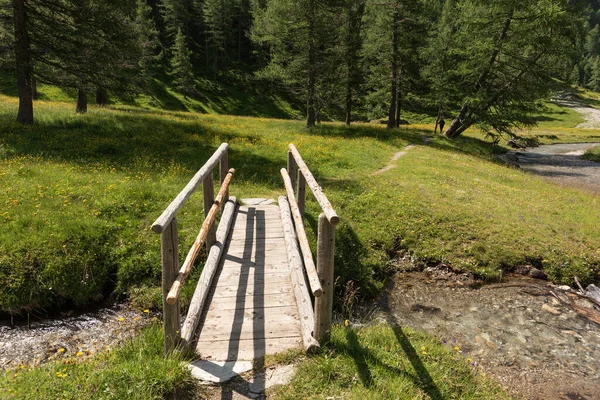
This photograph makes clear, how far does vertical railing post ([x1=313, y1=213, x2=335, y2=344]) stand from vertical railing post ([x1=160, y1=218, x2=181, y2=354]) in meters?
1.83

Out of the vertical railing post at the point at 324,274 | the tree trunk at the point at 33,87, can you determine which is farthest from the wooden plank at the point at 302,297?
the tree trunk at the point at 33,87

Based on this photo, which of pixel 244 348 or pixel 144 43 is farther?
pixel 144 43

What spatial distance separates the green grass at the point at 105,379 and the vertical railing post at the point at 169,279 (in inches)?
9.0

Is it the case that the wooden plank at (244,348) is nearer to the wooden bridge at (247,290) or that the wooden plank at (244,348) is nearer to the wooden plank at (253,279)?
the wooden bridge at (247,290)

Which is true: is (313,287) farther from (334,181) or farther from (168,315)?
(334,181)

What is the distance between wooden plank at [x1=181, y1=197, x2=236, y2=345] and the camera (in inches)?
200

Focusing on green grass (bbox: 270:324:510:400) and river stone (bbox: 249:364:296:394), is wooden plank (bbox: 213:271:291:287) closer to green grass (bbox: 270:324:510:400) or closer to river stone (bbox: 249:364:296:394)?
green grass (bbox: 270:324:510:400)

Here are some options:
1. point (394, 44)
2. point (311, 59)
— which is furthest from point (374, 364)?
point (394, 44)

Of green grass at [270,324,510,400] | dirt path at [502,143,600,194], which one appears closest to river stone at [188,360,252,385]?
green grass at [270,324,510,400]

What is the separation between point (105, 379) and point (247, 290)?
9.13 ft

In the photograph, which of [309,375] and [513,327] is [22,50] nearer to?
[309,375]

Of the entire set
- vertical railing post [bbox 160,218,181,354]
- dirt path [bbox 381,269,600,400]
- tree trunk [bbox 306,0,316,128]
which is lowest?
dirt path [bbox 381,269,600,400]

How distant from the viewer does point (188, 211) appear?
1047cm

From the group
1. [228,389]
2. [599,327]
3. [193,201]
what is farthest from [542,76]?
[228,389]
